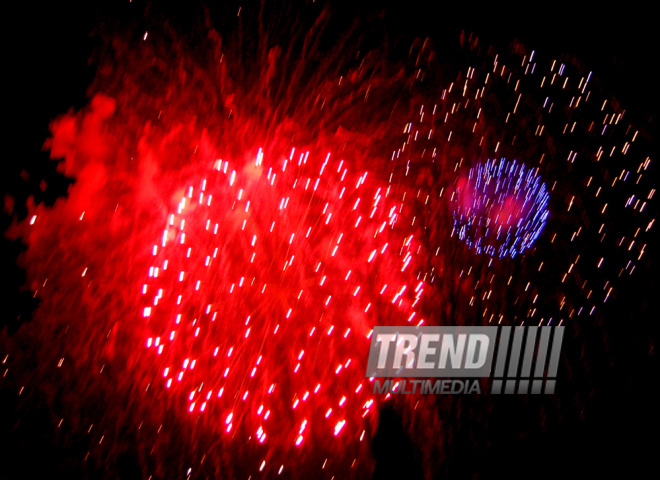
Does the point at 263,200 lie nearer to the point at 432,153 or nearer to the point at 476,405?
the point at 432,153

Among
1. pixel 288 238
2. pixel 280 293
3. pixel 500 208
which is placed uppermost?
pixel 500 208

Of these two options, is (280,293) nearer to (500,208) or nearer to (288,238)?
(288,238)

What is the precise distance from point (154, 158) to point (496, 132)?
4.59m

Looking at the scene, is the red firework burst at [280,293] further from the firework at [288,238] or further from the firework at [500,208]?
the firework at [500,208]

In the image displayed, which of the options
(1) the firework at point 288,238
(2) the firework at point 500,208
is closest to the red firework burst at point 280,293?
(1) the firework at point 288,238

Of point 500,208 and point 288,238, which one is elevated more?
point 500,208

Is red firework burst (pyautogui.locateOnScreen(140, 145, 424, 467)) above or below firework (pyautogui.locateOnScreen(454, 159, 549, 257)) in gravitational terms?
below

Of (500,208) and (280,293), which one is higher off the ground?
(500,208)

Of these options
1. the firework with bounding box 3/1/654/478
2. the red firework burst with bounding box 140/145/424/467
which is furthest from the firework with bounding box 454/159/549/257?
the red firework burst with bounding box 140/145/424/467

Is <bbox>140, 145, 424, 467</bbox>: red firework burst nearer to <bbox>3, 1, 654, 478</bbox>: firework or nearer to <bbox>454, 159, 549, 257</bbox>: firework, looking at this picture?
<bbox>3, 1, 654, 478</bbox>: firework

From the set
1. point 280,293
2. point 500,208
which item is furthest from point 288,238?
point 500,208

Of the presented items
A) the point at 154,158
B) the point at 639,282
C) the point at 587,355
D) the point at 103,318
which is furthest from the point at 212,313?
the point at 639,282

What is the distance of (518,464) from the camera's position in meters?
4.93

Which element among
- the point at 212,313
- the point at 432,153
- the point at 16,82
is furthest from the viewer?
the point at 432,153
